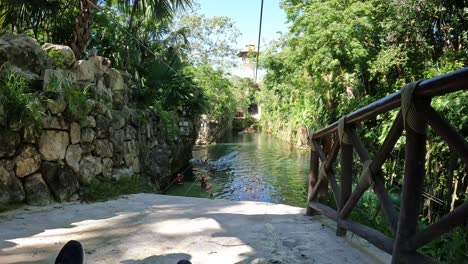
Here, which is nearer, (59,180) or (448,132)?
(448,132)

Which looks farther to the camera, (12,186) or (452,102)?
(452,102)

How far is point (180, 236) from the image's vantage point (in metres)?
3.19

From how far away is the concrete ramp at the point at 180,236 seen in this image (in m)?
2.63

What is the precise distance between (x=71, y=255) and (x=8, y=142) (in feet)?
9.11

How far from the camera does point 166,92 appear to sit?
13352 mm

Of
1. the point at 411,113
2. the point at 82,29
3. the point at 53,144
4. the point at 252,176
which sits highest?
the point at 82,29

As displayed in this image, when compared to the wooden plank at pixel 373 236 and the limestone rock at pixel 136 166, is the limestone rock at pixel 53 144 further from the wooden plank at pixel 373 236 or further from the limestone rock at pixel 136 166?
the wooden plank at pixel 373 236

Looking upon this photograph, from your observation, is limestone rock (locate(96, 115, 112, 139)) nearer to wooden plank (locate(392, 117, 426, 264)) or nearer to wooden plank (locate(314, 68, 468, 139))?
wooden plank (locate(314, 68, 468, 139))

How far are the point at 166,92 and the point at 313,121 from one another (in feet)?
19.5

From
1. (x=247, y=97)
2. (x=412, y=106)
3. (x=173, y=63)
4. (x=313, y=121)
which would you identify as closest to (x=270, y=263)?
(x=412, y=106)

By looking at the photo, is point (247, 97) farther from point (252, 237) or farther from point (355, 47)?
point (252, 237)

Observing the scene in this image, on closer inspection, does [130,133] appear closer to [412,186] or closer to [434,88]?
[412,186]

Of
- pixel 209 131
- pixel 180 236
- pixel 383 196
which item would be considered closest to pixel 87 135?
pixel 180 236

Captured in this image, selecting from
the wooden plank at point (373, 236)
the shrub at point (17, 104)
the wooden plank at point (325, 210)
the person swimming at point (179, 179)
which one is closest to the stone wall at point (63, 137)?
the shrub at point (17, 104)
